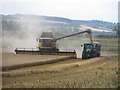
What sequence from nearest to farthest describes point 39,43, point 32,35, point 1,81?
point 1,81 → point 39,43 → point 32,35

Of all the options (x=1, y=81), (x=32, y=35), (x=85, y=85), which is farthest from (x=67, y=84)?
(x=32, y=35)

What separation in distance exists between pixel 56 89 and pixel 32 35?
195ft

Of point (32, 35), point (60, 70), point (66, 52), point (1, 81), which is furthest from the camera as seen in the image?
point (32, 35)

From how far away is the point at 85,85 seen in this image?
55.9 feet

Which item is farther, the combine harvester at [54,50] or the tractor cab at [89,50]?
the tractor cab at [89,50]

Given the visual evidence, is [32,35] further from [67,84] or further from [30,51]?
[67,84]

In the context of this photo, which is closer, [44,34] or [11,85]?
[11,85]

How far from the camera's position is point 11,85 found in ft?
57.8

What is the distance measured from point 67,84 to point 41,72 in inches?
247

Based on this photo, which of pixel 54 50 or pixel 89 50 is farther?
pixel 54 50

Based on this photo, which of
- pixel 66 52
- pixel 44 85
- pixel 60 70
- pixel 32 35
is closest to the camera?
pixel 44 85

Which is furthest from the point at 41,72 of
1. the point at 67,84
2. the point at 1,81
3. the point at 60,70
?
the point at 67,84

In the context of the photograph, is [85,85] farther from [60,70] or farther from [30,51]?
[30,51]

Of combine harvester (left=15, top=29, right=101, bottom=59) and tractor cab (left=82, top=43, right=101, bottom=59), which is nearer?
combine harvester (left=15, top=29, right=101, bottom=59)
